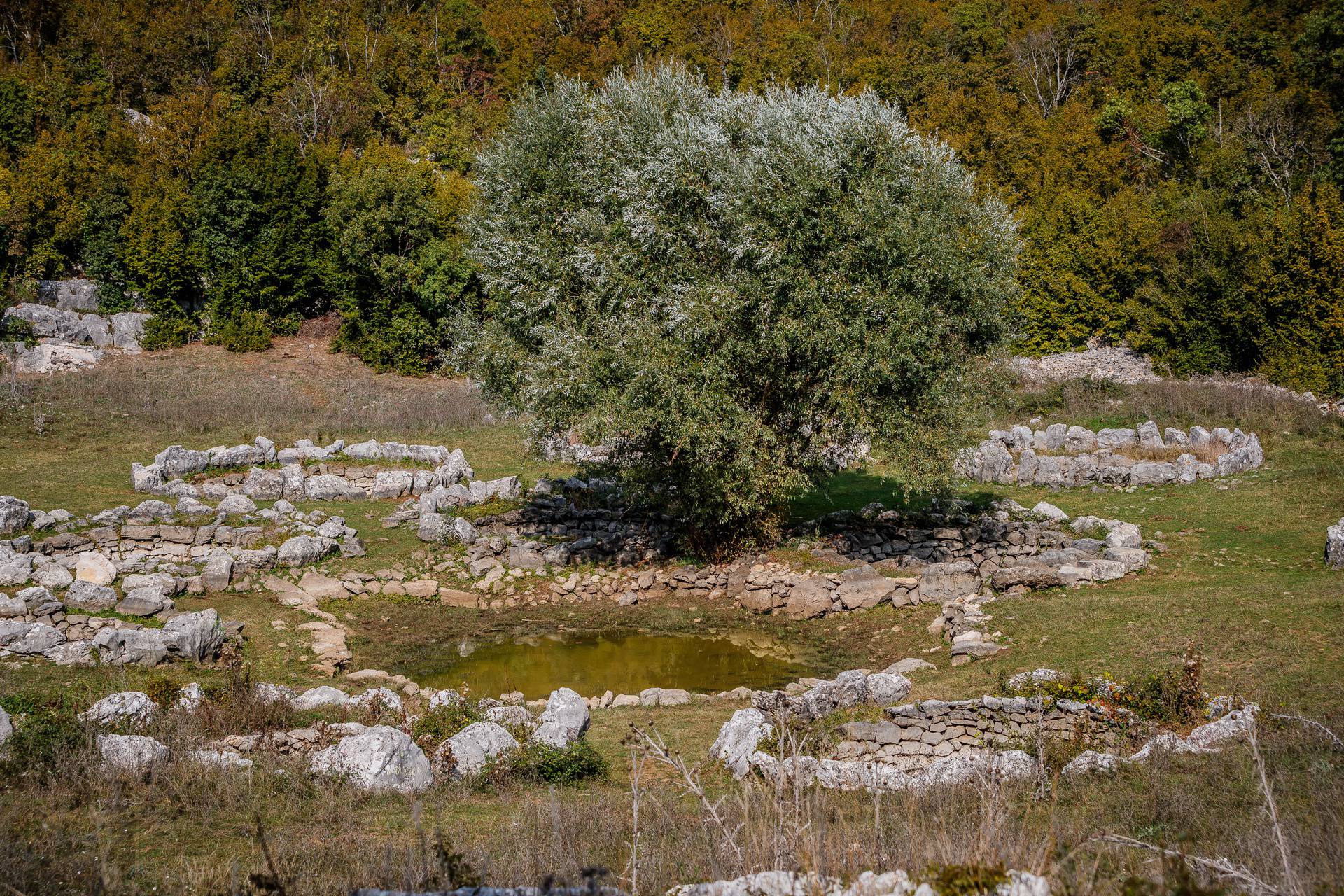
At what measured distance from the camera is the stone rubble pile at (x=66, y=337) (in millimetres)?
39219

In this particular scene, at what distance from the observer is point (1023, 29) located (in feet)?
282

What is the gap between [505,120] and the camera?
214ft

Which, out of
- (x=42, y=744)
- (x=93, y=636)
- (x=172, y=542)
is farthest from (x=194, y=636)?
(x=172, y=542)

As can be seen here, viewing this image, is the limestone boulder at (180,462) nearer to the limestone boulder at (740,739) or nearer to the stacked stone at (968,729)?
the limestone boulder at (740,739)

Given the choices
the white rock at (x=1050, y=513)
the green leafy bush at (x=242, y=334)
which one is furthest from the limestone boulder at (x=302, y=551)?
the green leafy bush at (x=242, y=334)

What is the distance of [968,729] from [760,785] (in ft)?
17.9

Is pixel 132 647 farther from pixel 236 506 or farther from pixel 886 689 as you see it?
pixel 886 689

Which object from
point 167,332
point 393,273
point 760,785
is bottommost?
point 760,785

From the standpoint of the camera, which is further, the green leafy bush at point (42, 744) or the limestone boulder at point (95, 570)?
the limestone boulder at point (95, 570)

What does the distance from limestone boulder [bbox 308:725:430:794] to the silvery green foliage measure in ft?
29.7

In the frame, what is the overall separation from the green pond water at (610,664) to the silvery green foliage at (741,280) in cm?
311

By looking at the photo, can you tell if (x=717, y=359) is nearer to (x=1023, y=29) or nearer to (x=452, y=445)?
(x=452, y=445)

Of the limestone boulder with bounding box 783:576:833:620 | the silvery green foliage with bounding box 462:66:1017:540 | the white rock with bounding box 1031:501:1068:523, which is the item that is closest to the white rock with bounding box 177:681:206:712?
the silvery green foliage with bounding box 462:66:1017:540

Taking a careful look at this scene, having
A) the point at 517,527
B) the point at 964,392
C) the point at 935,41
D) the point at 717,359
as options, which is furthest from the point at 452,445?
the point at 935,41
